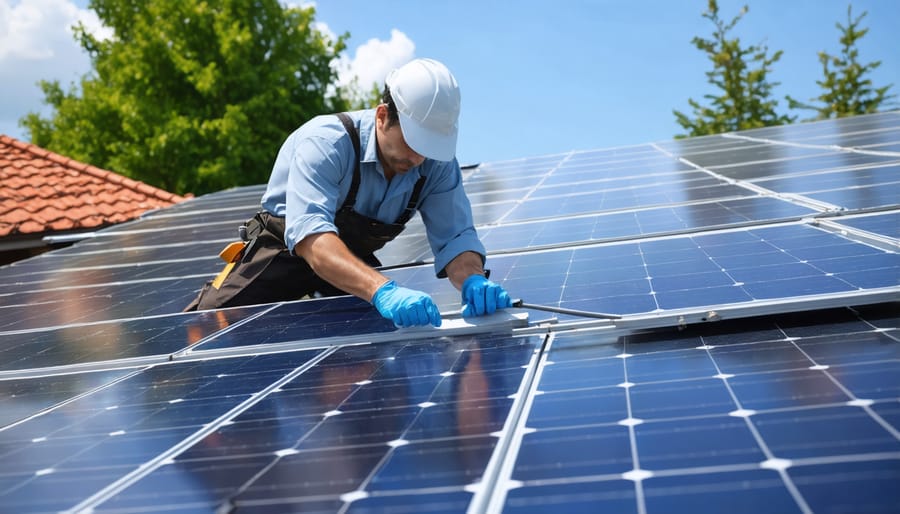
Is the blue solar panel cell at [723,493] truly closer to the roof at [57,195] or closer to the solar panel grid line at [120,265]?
the solar panel grid line at [120,265]

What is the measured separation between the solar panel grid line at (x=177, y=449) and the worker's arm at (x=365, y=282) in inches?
19.7

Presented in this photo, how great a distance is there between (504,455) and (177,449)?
3.42 ft

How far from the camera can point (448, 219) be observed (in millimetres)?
5141

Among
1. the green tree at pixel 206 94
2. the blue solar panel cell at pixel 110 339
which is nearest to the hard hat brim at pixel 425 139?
the blue solar panel cell at pixel 110 339

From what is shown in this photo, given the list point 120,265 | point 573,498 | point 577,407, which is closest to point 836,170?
point 577,407

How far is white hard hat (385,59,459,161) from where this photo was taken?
4621mm

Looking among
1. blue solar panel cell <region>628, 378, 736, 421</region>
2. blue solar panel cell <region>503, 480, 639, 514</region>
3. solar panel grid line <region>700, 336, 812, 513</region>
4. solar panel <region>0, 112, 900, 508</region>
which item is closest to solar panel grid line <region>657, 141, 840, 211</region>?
solar panel <region>0, 112, 900, 508</region>

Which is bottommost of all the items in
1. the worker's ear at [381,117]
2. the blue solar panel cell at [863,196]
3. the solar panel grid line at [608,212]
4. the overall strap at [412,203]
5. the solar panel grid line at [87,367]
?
the solar panel grid line at [87,367]

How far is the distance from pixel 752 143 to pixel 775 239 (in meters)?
9.32

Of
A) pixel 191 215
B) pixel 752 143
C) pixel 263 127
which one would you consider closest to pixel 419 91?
pixel 191 215

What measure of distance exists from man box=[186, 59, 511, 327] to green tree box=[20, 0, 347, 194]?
26.6 metres

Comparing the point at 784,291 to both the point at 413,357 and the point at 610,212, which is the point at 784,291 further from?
the point at 610,212

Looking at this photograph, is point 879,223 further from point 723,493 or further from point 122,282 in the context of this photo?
point 122,282

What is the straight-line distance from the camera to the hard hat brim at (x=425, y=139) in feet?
15.3
